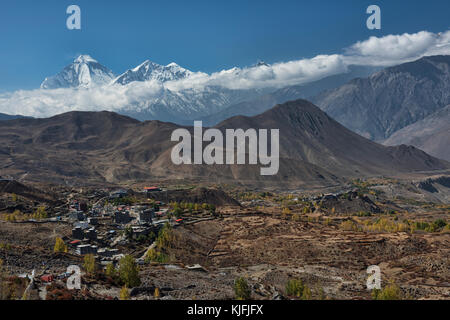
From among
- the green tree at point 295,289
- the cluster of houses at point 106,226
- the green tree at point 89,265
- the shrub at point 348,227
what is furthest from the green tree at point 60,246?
the shrub at point 348,227

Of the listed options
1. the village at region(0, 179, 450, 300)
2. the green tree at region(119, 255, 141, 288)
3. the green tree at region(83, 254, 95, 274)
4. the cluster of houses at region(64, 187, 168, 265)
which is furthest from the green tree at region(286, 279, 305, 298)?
the cluster of houses at region(64, 187, 168, 265)

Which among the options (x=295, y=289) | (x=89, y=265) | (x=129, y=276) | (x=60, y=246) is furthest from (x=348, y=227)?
(x=129, y=276)

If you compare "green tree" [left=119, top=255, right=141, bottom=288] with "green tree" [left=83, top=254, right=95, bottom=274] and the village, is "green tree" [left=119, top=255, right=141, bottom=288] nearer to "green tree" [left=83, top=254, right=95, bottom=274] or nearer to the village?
the village

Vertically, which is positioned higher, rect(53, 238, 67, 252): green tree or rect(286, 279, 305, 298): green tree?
rect(53, 238, 67, 252): green tree

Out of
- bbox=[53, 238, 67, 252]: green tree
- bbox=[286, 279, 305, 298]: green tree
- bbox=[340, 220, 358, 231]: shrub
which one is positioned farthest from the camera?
bbox=[340, 220, 358, 231]: shrub

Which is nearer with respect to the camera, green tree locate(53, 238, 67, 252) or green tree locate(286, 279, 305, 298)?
green tree locate(286, 279, 305, 298)

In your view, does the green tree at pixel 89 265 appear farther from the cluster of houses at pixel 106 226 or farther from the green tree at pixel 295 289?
the green tree at pixel 295 289

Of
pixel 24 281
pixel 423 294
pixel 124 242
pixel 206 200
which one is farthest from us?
pixel 206 200
